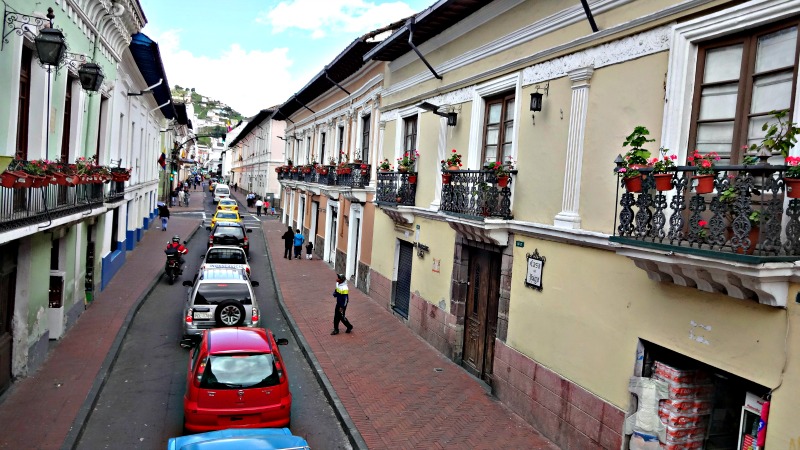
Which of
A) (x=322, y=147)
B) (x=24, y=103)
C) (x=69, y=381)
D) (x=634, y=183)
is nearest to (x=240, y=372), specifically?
(x=69, y=381)

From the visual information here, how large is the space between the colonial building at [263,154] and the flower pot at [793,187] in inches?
1608

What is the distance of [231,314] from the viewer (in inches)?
522

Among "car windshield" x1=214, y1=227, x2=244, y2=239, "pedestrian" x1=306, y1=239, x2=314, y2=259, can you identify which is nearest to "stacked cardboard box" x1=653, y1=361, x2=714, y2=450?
"car windshield" x1=214, y1=227, x2=244, y2=239

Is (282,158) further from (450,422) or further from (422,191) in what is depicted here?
(450,422)

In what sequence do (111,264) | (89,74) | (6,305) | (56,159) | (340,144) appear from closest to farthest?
1. (6,305)
2. (56,159)
3. (89,74)
4. (111,264)
5. (340,144)

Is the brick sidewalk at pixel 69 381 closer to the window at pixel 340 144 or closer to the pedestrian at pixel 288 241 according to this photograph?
the pedestrian at pixel 288 241

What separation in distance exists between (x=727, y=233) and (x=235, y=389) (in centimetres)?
664

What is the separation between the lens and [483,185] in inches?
432

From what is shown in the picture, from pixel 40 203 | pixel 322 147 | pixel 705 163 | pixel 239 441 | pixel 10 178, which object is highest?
pixel 322 147

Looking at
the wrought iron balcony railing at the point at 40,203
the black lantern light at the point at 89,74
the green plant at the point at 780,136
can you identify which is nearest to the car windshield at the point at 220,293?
the wrought iron balcony railing at the point at 40,203

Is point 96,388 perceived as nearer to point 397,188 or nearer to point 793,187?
point 397,188

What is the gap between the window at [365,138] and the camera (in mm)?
21375

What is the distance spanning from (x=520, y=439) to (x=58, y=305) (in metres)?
10.3

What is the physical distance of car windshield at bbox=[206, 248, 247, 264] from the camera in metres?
19.8
